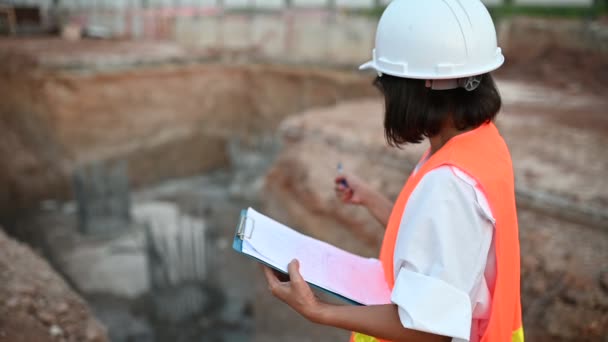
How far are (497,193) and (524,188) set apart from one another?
2.80 metres

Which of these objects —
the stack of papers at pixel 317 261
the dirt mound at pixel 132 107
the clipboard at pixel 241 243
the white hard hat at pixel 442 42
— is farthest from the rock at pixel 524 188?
the dirt mound at pixel 132 107

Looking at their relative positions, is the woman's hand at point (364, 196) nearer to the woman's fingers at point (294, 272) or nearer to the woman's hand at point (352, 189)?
the woman's hand at point (352, 189)

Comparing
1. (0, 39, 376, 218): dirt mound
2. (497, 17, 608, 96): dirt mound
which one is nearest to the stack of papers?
(497, 17, 608, 96): dirt mound

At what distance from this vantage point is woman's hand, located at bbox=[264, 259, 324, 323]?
Result: 1.13 meters

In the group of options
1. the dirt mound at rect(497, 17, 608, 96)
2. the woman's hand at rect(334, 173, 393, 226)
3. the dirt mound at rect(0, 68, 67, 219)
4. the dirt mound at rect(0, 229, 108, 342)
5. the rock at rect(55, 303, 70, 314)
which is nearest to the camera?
the woman's hand at rect(334, 173, 393, 226)

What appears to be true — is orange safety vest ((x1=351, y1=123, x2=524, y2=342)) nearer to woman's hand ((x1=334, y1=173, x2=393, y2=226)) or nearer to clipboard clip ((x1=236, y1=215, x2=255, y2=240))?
clipboard clip ((x1=236, y1=215, x2=255, y2=240))

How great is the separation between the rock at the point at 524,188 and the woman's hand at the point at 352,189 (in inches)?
64.5

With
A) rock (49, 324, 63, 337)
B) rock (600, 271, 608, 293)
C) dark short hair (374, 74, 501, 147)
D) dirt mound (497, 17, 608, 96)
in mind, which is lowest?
rock (49, 324, 63, 337)

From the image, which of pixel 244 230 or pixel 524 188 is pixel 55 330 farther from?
pixel 524 188

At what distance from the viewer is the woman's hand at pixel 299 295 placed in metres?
1.13

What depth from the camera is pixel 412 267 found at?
3.34 feet

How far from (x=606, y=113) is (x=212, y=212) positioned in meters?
A: 6.74

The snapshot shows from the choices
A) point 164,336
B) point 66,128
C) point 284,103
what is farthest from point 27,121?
point 164,336

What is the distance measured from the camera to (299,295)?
1143 millimetres
